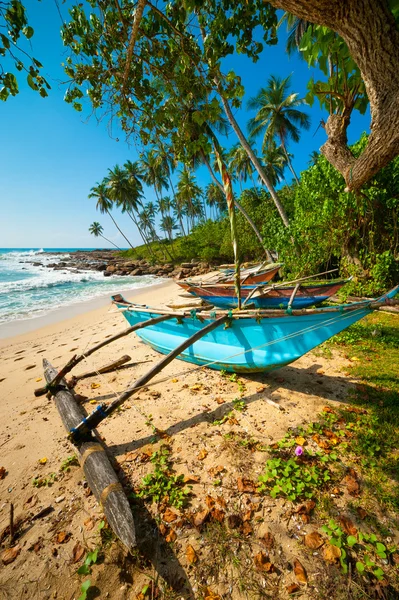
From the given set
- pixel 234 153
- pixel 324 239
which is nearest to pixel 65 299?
pixel 324 239

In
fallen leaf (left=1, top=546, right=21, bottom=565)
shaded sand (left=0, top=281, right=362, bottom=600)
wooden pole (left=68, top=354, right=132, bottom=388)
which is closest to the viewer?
shaded sand (left=0, top=281, right=362, bottom=600)

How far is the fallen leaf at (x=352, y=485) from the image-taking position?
7.33 ft

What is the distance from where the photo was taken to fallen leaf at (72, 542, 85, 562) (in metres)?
1.93

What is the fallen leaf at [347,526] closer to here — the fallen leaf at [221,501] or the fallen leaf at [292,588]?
the fallen leaf at [292,588]

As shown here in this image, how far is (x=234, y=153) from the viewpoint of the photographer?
29000mm

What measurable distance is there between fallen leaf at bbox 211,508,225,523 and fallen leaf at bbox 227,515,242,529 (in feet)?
0.21

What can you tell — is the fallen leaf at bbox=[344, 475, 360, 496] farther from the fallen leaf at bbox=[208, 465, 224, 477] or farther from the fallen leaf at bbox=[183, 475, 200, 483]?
the fallen leaf at bbox=[183, 475, 200, 483]

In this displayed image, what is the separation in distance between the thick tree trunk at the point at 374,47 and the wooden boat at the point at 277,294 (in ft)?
12.5

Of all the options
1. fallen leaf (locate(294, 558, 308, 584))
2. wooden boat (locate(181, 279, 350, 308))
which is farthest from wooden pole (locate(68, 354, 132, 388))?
fallen leaf (locate(294, 558, 308, 584))

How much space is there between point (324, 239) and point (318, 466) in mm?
8612

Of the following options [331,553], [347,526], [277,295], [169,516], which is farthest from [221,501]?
[277,295]

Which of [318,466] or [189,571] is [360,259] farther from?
[189,571]

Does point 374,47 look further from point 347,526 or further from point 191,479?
point 191,479

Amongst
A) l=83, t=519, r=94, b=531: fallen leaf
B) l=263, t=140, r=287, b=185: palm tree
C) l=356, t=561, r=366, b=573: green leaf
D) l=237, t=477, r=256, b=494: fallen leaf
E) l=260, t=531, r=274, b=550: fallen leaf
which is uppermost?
l=263, t=140, r=287, b=185: palm tree
